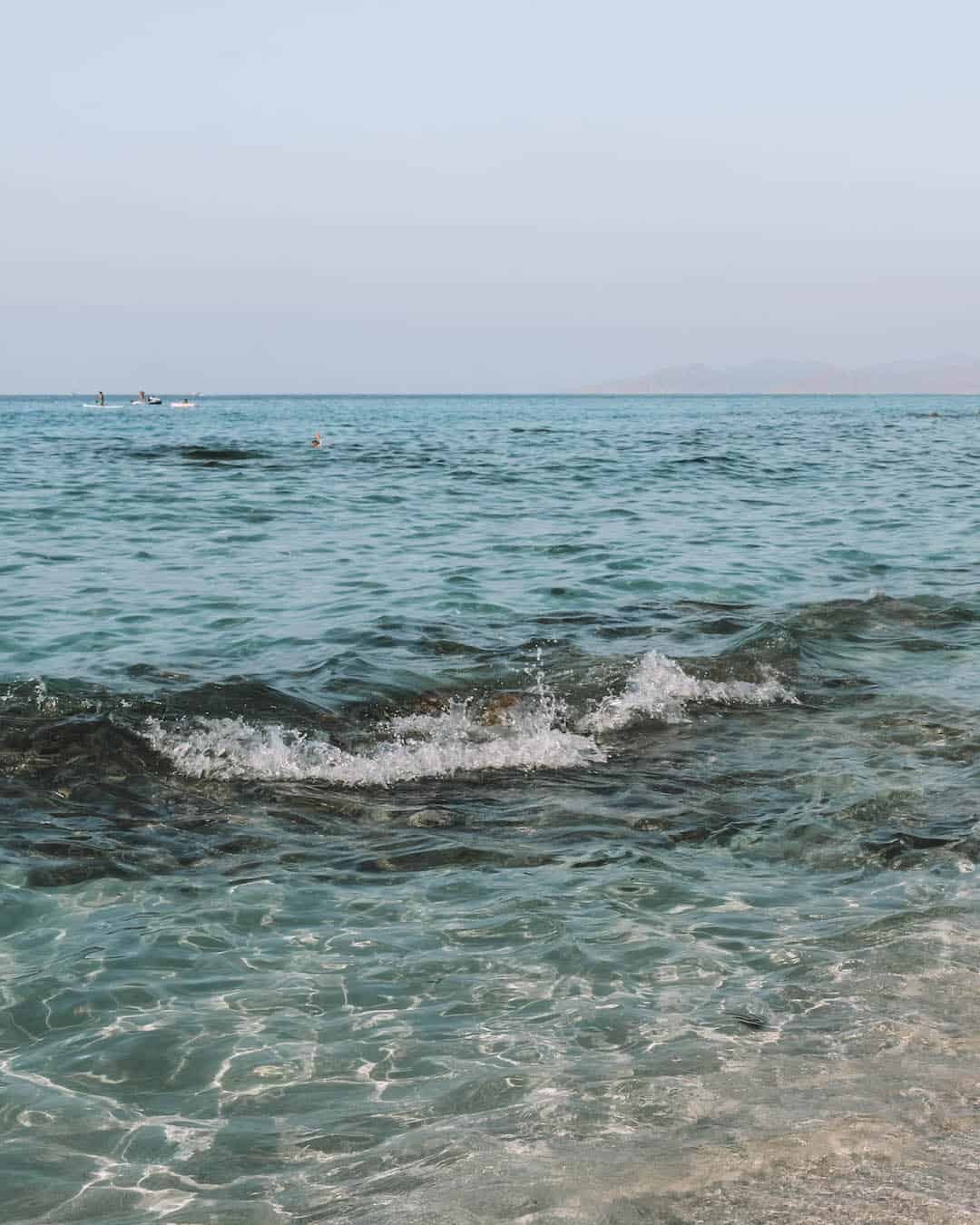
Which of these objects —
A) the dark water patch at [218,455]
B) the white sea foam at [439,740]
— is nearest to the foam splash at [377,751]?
the white sea foam at [439,740]

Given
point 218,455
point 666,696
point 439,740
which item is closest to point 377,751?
point 439,740

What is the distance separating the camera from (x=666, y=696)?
32.2 feet

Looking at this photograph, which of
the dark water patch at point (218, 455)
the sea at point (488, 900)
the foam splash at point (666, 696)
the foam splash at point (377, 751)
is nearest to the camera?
the sea at point (488, 900)

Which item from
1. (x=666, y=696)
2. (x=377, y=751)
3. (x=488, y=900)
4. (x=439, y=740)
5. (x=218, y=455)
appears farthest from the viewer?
(x=218, y=455)

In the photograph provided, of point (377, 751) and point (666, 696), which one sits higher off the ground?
point (666, 696)

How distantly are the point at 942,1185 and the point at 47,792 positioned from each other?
5.88 metres

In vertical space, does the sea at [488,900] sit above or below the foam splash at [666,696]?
below

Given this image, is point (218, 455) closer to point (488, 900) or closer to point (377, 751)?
point (377, 751)

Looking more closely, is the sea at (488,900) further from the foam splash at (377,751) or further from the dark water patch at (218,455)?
the dark water patch at (218,455)

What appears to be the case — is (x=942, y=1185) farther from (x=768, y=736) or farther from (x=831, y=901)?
(x=768, y=736)

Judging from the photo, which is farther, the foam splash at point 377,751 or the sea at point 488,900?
the foam splash at point 377,751

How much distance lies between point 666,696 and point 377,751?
8.66 ft

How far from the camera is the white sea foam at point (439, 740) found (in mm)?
8141

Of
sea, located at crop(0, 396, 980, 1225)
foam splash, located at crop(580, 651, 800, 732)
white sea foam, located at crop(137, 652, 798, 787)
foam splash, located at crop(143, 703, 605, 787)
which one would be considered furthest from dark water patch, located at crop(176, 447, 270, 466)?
foam splash, located at crop(143, 703, 605, 787)
